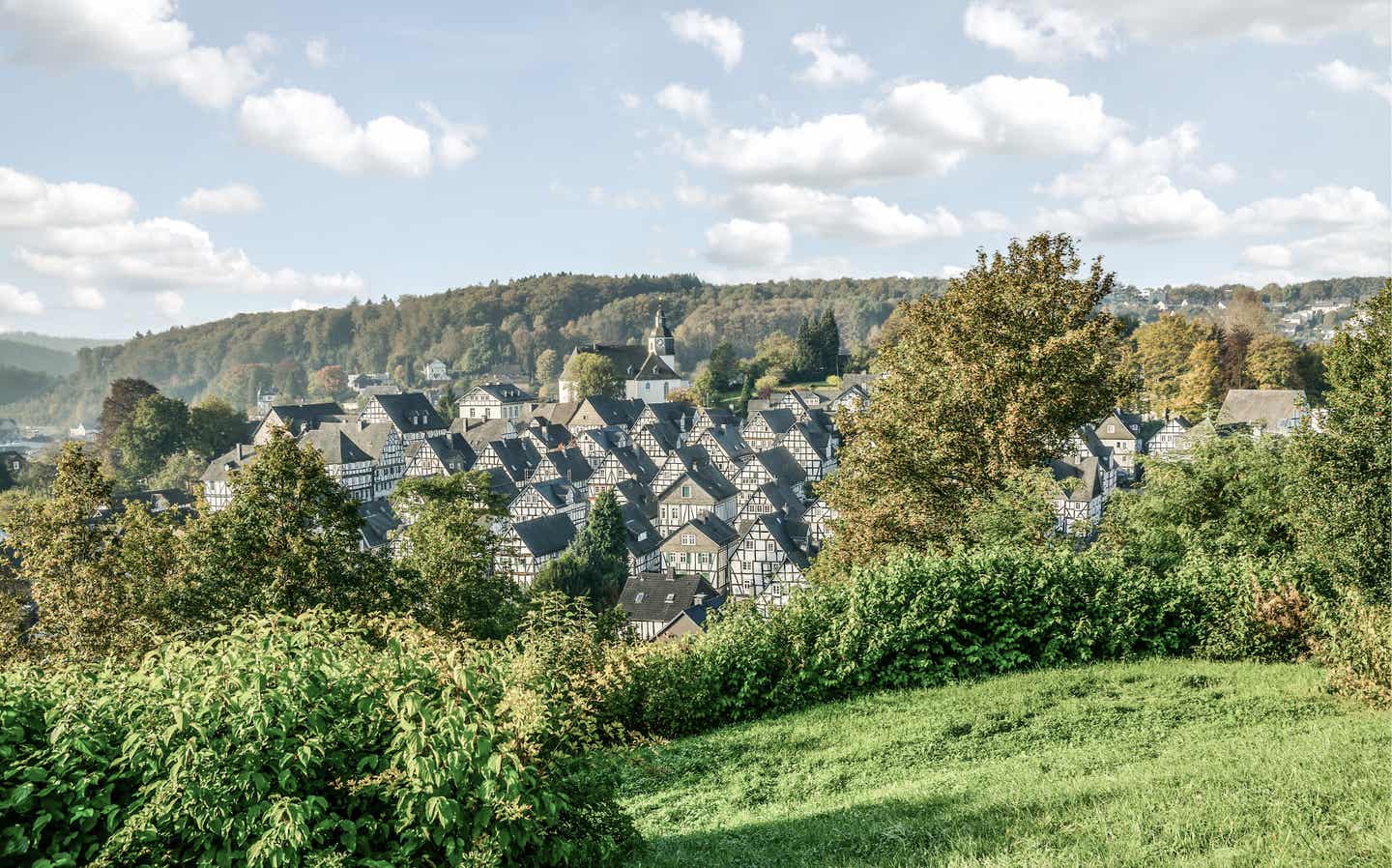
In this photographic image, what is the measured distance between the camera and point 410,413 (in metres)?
78.2

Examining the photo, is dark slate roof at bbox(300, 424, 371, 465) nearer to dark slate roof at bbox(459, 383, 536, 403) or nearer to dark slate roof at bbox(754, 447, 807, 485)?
dark slate roof at bbox(754, 447, 807, 485)

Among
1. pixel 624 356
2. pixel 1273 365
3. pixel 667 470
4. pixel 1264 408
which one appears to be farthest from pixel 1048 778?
pixel 624 356

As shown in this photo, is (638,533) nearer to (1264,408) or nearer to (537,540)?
(537,540)

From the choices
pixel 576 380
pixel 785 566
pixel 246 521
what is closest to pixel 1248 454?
pixel 246 521

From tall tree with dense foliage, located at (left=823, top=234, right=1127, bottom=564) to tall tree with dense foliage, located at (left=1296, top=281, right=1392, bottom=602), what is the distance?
3439 mm

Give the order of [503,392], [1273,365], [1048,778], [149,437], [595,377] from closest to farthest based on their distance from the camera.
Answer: [1048,778], [1273,365], [149,437], [503,392], [595,377]

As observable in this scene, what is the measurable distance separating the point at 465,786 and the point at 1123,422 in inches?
2740

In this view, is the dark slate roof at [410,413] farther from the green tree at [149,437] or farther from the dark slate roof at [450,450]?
the green tree at [149,437]

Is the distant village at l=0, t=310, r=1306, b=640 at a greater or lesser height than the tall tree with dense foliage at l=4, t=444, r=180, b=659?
lesser

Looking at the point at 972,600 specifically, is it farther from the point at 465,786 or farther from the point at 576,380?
the point at 576,380

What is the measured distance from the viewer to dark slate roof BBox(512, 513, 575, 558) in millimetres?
43625

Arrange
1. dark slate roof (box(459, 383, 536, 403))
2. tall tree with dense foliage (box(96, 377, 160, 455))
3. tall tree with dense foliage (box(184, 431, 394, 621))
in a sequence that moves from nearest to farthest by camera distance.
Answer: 1. tall tree with dense foliage (box(184, 431, 394, 621))
2. tall tree with dense foliage (box(96, 377, 160, 455))
3. dark slate roof (box(459, 383, 536, 403))

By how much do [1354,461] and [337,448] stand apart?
5846cm

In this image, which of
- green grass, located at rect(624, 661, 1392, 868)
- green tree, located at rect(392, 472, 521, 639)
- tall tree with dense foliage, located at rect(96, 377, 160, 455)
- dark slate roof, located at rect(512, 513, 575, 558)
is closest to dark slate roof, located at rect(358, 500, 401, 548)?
dark slate roof, located at rect(512, 513, 575, 558)
